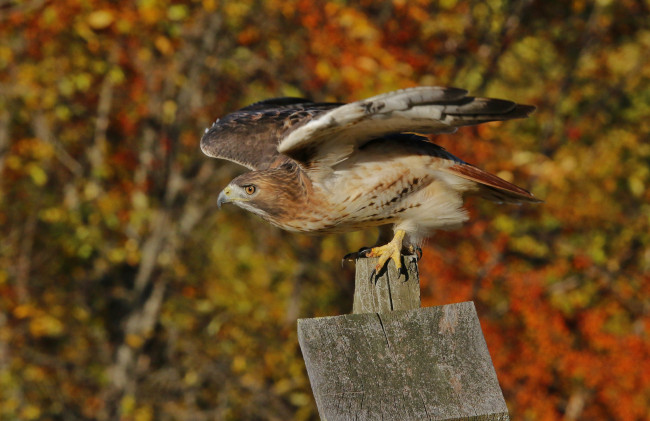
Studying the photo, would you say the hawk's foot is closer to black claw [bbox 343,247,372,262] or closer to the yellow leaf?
black claw [bbox 343,247,372,262]

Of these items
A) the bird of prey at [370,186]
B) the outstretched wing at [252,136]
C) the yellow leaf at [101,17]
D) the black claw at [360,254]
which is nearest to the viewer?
the bird of prey at [370,186]

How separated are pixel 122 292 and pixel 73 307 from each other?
2.26 feet

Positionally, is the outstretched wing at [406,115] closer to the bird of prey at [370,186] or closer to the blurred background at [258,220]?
the bird of prey at [370,186]

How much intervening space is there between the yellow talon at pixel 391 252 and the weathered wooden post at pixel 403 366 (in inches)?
17.5

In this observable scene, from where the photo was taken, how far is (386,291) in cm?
265

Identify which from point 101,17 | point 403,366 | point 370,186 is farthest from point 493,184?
point 101,17

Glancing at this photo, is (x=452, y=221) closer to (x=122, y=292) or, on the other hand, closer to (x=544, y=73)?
(x=122, y=292)

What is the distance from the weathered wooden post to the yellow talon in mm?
444

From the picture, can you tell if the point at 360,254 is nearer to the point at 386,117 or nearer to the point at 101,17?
the point at 386,117

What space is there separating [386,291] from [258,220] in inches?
271

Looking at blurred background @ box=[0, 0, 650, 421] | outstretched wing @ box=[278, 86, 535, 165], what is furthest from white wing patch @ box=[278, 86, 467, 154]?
blurred background @ box=[0, 0, 650, 421]

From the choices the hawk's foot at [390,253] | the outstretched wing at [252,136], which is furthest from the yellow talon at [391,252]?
the outstretched wing at [252,136]

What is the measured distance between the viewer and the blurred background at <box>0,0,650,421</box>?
27.0 feet

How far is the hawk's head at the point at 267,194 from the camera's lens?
3875 millimetres
